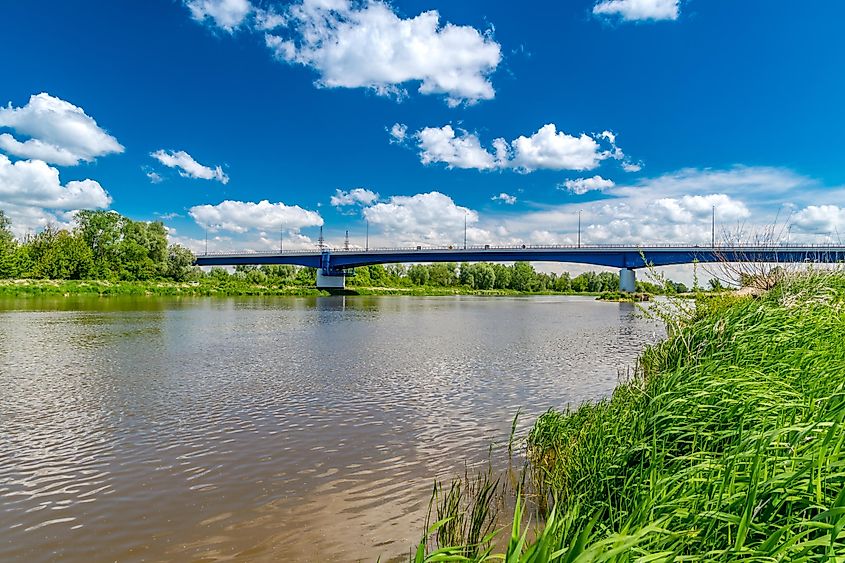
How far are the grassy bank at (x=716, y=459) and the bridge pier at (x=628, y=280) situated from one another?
80020 millimetres

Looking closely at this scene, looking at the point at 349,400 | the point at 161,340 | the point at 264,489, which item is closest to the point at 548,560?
the point at 264,489

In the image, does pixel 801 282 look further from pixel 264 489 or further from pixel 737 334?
pixel 264 489

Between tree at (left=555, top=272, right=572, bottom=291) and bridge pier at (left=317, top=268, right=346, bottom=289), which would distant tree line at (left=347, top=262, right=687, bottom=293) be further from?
bridge pier at (left=317, top=268, right=346, bottom=289)

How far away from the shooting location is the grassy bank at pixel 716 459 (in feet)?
10.6

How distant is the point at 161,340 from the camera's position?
2619 centimetres

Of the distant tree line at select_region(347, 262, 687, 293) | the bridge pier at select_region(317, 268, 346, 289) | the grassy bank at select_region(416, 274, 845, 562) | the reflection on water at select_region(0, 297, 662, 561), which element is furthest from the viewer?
the distant tree line at select_region(347, 262, 687, 293)

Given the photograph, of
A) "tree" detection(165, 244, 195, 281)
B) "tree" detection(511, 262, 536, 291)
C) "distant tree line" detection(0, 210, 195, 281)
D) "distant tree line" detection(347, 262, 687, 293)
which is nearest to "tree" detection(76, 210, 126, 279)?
"distant tree line" detection(0, 210, 195, 281)

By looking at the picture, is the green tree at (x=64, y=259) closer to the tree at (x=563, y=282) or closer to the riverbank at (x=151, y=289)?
the riverbank at (x=151, y=289)

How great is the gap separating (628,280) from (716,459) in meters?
90.1

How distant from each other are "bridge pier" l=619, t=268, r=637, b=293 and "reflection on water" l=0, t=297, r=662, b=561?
224ft

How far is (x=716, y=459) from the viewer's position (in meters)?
4.57

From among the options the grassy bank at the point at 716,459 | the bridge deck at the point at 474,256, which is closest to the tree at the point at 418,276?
the bridge deck at the point at 474,256

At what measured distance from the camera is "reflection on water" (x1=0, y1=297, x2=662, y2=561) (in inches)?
265

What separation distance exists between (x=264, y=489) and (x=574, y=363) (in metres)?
15.8
